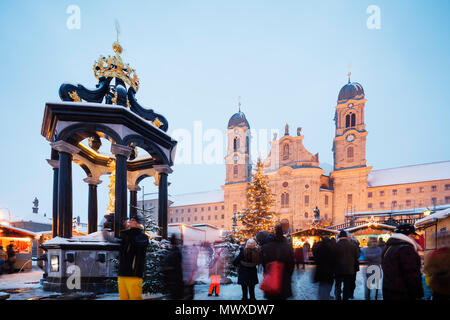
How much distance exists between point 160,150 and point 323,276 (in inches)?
297

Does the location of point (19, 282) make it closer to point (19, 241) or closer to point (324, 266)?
point (324, 266)

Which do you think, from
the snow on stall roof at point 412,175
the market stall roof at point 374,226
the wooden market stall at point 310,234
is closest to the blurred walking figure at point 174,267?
the market stall roof at point 374,226

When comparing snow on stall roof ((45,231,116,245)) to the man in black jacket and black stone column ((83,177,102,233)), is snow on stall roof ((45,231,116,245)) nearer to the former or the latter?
black stone column ((83,177,102,233))

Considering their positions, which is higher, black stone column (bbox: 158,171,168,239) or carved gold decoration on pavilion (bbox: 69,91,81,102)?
carved gold decoration on pavilion (bbox: 69,91,81,102)

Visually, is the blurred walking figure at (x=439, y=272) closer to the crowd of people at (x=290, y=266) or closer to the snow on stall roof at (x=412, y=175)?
the crowd of people at (x=290, y=266)

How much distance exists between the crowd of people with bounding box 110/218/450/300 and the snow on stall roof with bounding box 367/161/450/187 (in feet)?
201

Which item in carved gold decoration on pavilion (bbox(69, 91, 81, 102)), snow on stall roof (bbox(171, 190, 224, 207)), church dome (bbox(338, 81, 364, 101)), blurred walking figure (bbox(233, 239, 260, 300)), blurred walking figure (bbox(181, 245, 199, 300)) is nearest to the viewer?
blurred walking figure (bbox(233, 239, 260, 300))

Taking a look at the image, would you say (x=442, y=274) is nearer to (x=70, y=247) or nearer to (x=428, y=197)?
(x=70, y=247)

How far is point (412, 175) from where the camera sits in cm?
6225

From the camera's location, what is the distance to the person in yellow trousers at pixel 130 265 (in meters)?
5.00

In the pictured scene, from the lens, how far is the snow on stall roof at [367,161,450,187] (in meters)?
59.7

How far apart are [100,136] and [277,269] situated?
755 centimetres

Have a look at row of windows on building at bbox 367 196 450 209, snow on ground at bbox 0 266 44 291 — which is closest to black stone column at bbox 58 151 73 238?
snow on ground at bbox 0 266 44 291

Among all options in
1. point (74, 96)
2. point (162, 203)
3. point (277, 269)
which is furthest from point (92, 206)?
point (277, 269)
